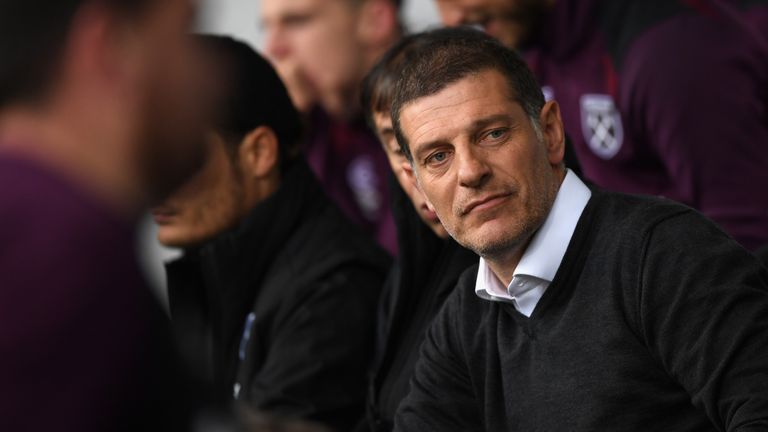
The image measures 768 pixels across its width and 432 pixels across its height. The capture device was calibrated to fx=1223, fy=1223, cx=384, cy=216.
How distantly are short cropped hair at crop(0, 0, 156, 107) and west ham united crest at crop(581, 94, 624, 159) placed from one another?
2104 millimetres

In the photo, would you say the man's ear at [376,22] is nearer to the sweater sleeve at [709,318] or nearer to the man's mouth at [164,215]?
the man's mouth at [164,215]

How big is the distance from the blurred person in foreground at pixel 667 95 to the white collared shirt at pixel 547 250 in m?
0.90

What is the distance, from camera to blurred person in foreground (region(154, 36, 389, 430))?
258cm

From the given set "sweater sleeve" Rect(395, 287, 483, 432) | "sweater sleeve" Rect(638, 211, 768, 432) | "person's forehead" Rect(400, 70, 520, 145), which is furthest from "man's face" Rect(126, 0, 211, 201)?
"sweater sleeve" Rect(395, 287, 483, 432)

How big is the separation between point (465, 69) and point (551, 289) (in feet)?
1.26

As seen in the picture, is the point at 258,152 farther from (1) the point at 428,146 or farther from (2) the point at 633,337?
(2) the point at 633,337

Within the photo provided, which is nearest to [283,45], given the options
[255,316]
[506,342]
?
[255,316]

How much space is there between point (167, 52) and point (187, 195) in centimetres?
188

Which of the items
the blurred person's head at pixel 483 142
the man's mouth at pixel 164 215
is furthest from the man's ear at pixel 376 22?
the blurred person's head at pixel 483 142

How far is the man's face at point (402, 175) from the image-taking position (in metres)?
2.38

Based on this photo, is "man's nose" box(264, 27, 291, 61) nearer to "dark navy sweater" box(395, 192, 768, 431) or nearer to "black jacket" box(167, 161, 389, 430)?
"black jacket" box(167, 161, 389, 430)

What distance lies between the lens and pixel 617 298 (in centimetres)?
173

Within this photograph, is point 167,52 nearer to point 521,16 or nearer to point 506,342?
point 506,342

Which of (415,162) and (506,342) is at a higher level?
(415,162)
